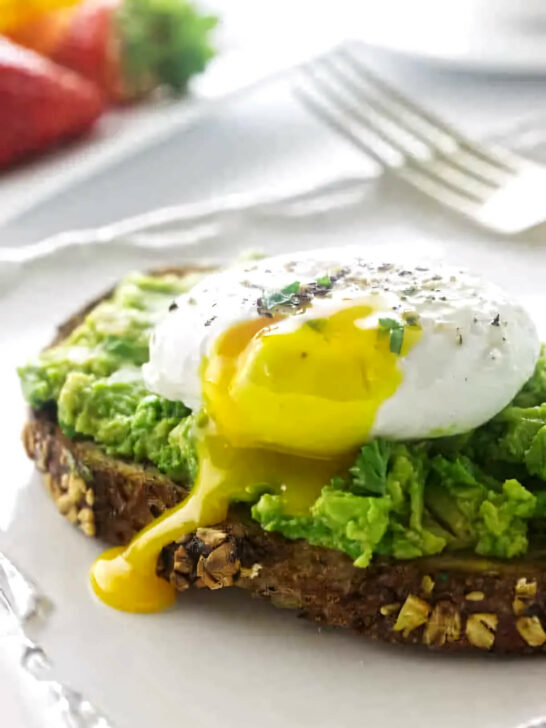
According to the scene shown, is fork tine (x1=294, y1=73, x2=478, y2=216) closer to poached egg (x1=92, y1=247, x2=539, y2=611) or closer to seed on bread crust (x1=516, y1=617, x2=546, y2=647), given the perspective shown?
poached egg (x1=92, y1=247, x2=539, y2=611)

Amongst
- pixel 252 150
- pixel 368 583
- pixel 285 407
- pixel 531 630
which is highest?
pixel 285 407

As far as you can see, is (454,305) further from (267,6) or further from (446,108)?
(267,6)

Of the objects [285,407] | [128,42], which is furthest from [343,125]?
[285,407]

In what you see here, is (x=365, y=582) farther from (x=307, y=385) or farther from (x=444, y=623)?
(x=307, y=385)

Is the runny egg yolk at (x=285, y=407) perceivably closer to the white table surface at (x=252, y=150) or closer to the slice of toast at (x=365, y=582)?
the slice of toast at (x=365, y=582)

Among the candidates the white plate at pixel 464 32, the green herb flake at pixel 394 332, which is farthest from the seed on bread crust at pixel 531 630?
the white plate at pixel 464 32

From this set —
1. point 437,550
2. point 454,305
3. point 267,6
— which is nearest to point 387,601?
point 437,550
